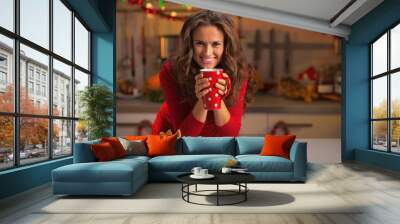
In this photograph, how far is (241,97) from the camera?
9375 mm

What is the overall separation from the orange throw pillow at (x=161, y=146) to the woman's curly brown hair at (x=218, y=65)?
2413 millimetres

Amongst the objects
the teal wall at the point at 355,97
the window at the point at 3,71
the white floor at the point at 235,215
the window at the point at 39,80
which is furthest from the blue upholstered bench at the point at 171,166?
the teal wall at the point at 355,97

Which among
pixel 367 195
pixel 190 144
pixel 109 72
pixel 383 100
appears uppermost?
pixel 109 72

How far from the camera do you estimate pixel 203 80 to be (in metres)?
8.97

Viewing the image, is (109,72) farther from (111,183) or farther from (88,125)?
(111,183)

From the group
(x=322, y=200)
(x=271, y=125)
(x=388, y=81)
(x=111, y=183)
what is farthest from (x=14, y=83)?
(x=388, y=81)

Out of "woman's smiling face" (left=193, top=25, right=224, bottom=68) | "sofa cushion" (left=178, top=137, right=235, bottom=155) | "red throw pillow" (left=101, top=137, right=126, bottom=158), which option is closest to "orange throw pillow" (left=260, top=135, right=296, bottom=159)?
"sofa cushion" (left=178, top=137, right=235, bottom=155)

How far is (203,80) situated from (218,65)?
1.57ft

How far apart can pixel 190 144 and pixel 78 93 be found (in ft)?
8.20

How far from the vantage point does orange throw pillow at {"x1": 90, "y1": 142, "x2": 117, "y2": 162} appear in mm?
5648

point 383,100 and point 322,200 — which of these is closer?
point 322,200

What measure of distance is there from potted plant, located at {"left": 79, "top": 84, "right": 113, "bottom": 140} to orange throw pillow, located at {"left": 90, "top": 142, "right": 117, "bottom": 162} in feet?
7.16

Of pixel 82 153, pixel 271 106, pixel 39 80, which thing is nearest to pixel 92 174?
pixel 82 153

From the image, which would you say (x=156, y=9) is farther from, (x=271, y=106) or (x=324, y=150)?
(x=324, y=150)
